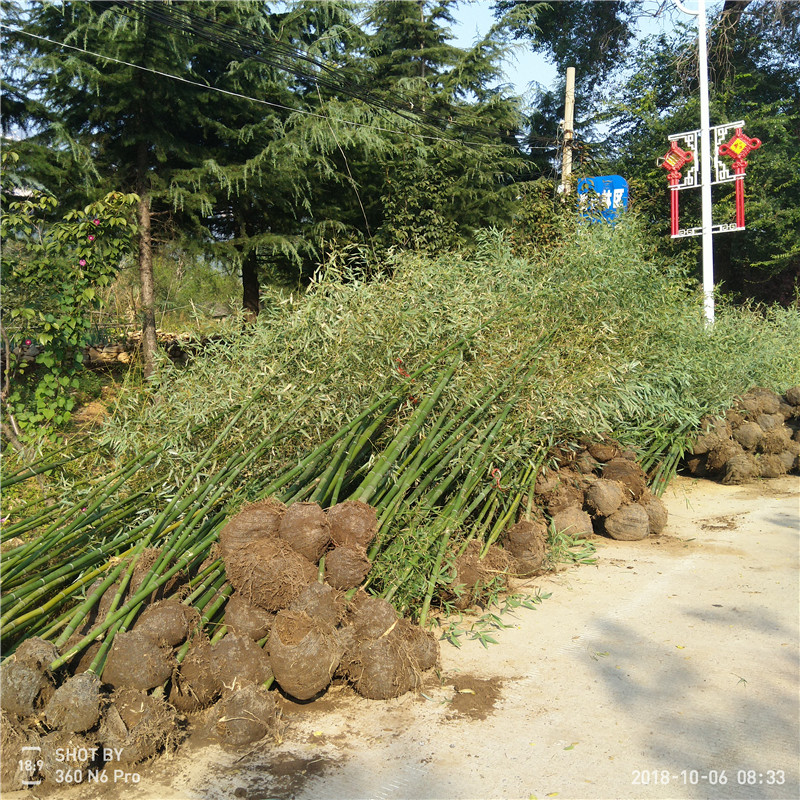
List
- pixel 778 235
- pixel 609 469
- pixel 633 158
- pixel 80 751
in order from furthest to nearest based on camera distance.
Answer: pixel 633 158 → pixel 778 235 → pixel 609 469 → pixel 80 751

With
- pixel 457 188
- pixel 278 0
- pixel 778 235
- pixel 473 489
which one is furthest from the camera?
pixel 778 235

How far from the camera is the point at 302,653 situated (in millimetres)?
2408

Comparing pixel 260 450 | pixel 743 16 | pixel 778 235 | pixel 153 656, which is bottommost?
pixel 153 656

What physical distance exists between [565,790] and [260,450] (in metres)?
1.79

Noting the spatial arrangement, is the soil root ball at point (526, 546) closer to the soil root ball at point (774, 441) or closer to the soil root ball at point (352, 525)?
the soil root ball at point (352, 525)

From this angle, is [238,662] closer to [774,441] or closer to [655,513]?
A: [655,513]

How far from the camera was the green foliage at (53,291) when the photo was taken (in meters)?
5.48

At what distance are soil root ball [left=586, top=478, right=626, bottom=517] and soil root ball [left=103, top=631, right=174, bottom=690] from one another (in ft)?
9.89

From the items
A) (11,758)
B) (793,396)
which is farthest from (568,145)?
(11,758)

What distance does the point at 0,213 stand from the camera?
17.6 ft

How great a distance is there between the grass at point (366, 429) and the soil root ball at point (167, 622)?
0.07m

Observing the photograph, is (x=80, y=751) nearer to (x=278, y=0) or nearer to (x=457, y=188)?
(x=278, y=0)

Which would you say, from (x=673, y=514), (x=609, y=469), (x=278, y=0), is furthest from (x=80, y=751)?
(x=278, y=0)

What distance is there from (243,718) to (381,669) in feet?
1.72
